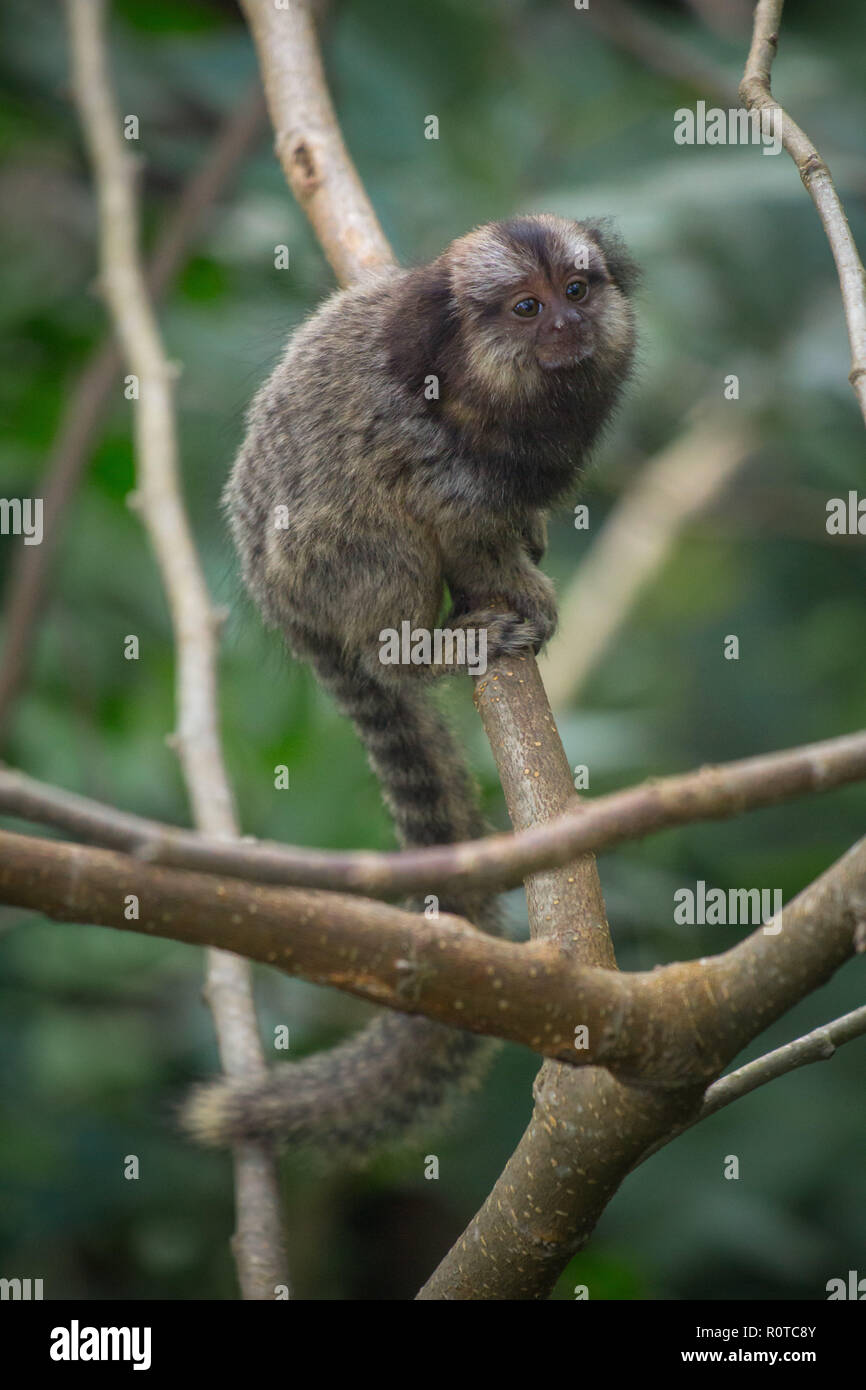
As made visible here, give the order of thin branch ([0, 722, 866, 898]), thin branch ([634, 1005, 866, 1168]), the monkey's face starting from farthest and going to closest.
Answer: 1. the monkey's face
2. thin branch ([634, 1005, 866, 1168])
3. thin branch ([0, 722, 866, 898])

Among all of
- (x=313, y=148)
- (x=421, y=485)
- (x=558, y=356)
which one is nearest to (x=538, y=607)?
(x=421, y=485)

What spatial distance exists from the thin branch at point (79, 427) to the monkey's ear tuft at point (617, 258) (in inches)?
79.5

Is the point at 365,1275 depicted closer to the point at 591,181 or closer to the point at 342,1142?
the point at 342,1142

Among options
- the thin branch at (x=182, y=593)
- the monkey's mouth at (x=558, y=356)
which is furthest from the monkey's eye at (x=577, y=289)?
the thin branch at (x=182, y=593)

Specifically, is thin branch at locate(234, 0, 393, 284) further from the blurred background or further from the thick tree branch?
the thick tree branch

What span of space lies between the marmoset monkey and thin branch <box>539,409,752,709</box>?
171 centimetres

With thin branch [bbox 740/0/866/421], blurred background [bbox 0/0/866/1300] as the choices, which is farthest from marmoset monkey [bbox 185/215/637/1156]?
thin branch [bbox 740/0/866/421]

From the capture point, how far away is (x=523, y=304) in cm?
354

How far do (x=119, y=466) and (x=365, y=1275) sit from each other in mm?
3560

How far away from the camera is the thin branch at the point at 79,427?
483 cm

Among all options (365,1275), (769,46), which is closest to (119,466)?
(365,1275)

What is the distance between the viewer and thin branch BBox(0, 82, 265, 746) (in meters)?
4.83

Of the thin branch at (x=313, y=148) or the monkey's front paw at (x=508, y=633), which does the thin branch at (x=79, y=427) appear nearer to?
the thin branch at (x=313, y=148)

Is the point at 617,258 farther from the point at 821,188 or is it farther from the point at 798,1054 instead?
the point at 798,1054
